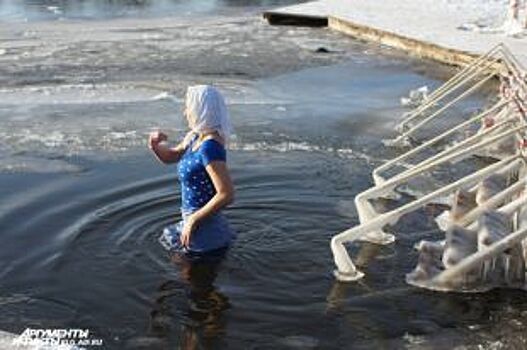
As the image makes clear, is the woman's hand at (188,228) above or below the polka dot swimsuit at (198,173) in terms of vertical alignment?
below

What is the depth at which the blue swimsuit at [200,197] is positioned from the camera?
5.28 metres

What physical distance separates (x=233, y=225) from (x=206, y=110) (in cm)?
180

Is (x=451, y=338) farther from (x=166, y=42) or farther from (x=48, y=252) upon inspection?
(x=166, y=42)

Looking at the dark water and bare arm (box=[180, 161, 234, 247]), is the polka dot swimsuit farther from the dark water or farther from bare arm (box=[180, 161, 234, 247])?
the dark water

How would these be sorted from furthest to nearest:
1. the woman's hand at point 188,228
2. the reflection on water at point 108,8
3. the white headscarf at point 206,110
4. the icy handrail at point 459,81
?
the reflection on water at point 108,8
the icy handrail at point 459,81
the woman's hand at point 188,228
the white headscarf at point 206,110

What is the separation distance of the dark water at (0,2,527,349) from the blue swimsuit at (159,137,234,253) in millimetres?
146

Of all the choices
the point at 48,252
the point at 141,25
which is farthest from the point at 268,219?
the point at 141,25

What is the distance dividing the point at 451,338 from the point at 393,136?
5.53 meters

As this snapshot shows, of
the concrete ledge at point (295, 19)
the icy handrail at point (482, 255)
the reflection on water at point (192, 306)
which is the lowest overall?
the concrete ledge at point (295, 19)

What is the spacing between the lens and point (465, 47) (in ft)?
53.9

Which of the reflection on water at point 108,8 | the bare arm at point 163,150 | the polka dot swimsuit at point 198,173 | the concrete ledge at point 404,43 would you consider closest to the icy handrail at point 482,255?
the polka dot swimsuit at point 198,173

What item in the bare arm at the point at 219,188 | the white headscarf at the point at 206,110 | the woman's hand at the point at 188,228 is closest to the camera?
the white headscarf at the point at 206,110

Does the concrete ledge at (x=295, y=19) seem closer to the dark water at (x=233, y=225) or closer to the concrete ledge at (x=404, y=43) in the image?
the concrete ledge at (x=404, y=43)

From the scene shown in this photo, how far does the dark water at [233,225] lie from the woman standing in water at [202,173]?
187 millimetres
